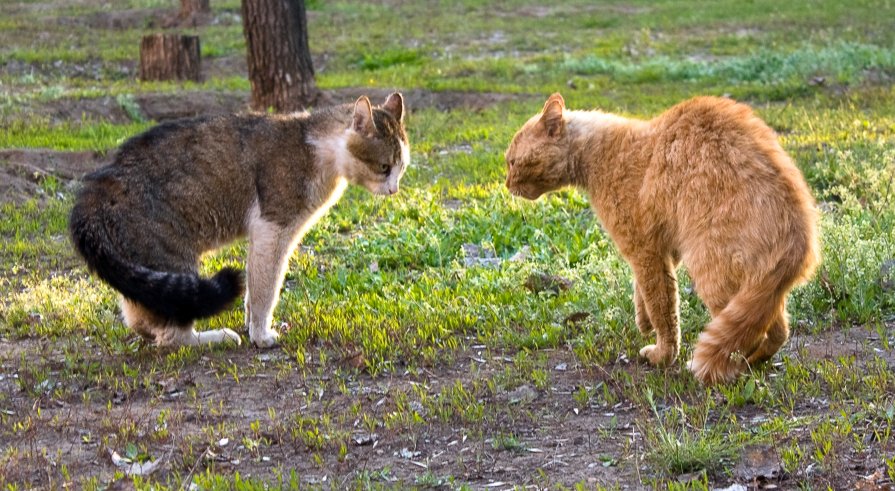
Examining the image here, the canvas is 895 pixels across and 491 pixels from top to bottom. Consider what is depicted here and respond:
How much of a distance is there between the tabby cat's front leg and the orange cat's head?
1367 millimetres

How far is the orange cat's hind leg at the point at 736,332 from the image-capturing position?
5.01 m

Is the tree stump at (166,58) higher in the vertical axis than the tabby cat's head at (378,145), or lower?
→ lower

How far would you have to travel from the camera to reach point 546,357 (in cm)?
604

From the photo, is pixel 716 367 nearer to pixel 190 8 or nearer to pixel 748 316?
pixel 748 316

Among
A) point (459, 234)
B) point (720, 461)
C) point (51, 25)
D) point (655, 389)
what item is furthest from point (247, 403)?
point (51, 25)

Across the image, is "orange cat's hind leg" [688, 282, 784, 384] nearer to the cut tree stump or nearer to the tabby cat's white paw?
the tabby cat's white paw

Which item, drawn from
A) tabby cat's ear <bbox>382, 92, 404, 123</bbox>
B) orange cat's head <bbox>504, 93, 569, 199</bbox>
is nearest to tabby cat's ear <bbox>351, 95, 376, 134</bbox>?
tabby cat's ear <bbox>382, 92, 404, 123</bbox>

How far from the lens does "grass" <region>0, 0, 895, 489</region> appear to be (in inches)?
183

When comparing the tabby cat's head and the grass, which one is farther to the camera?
the tabby cat's head

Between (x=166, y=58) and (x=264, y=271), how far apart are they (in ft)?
37.6

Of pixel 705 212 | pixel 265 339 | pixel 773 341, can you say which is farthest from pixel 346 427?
pixel 773 341

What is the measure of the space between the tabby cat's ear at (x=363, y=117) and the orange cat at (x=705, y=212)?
1.14m

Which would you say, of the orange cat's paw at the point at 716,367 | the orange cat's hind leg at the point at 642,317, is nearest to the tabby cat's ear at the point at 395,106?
the orange cat's hind leg at the point at 642,317

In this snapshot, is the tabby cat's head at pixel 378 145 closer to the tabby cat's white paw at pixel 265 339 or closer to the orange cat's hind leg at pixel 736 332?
the tabby cat's white paw at pixel 265 339
